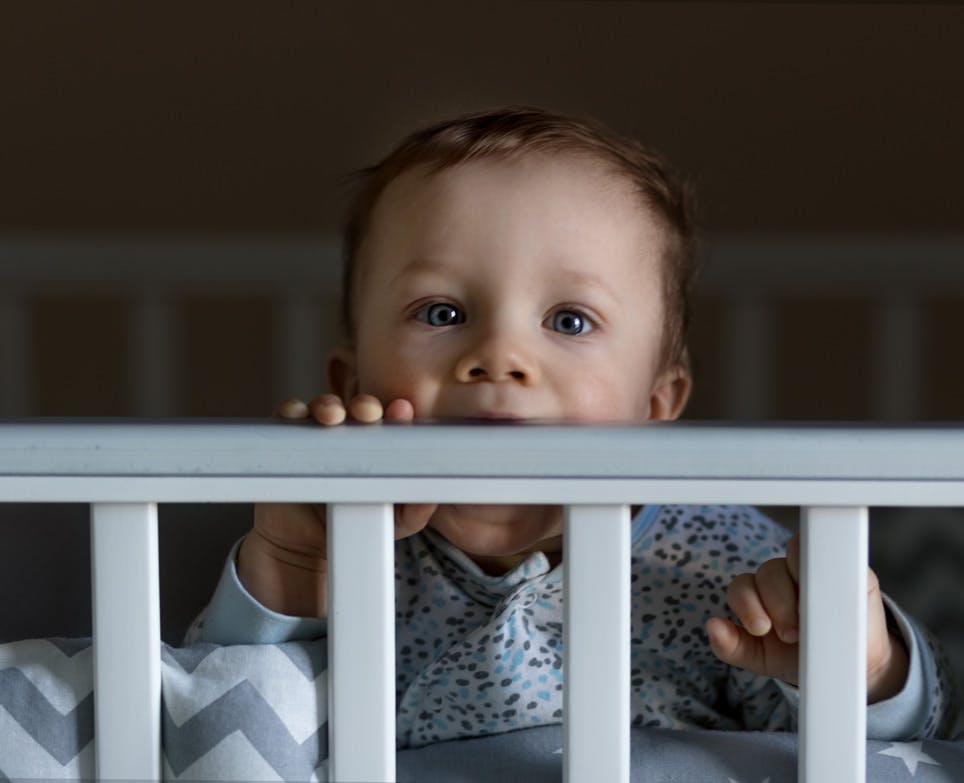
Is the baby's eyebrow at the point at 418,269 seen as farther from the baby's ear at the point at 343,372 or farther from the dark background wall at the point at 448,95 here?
the dark background wall at the point at 448,95

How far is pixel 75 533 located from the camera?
112cm

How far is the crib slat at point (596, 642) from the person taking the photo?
2.03ft

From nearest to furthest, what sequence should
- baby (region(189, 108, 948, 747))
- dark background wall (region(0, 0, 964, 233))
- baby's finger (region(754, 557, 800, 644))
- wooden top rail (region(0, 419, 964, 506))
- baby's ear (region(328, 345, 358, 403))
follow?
wooden top rail (region(0, 419, 964, 506)), baby's finger (region(754, 557, 800, 644)), baby (region(189, 108, 948, 747)), baby's ear (region(328, 345, 358, 403)), dark background wall (region(0, 0, 964, 233))

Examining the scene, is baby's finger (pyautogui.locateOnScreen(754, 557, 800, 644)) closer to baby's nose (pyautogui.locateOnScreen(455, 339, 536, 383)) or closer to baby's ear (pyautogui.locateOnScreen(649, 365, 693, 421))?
baby's nose (pyautogui.locateOnScreen(455, 339, 536, 383))

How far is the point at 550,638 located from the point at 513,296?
0.21 metres

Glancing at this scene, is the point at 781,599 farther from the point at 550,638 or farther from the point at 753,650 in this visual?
the point at 550,638

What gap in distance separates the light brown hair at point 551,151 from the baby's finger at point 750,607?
305 millimetres

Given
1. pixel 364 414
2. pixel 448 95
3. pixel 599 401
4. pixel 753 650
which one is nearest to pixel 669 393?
pixel 599 401

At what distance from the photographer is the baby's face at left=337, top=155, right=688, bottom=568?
871mm

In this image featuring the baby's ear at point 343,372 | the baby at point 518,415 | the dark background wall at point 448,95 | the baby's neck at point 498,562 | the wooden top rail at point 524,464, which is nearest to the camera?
the wooden top rail at point 524,464

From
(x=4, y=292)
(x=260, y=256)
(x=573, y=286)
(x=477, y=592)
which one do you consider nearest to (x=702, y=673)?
(x=477, y=592)

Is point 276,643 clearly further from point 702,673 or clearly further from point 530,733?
point 702,673

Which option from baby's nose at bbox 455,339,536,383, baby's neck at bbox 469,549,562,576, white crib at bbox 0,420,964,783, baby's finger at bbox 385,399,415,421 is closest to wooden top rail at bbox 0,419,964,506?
white crib at bbox 0,420,964,783

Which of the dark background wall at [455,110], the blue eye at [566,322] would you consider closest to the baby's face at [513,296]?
the blue eye at [566,322]
